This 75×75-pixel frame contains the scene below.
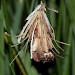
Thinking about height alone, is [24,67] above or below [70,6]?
below

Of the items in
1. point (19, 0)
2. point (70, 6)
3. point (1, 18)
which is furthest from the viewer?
point (19, 0)

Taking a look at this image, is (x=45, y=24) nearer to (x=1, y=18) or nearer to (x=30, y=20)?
(x=30, y=20)

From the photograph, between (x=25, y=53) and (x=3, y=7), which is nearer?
(x=3, y=7)

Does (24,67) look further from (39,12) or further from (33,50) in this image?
(39,12)

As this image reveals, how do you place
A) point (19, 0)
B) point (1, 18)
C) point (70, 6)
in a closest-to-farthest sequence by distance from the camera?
point (1, 18) < point (70, 6) < point (19, 0)

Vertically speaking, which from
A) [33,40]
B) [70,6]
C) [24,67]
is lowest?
[24,67]

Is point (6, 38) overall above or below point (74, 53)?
above

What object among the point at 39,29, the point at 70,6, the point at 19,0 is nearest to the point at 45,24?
the point at 39,29

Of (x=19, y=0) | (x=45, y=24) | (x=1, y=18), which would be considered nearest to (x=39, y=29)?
(x=45, y=24)

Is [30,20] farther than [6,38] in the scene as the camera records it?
No
